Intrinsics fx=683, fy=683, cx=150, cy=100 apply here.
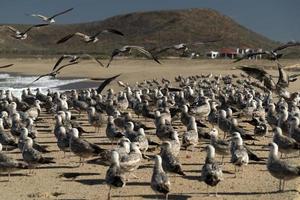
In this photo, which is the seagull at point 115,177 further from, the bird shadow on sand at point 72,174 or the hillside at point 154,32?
the hillside at point 154,32

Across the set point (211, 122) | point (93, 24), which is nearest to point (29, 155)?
point (211, 122)

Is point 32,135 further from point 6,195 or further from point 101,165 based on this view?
point 6,195

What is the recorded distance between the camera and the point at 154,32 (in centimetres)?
16488

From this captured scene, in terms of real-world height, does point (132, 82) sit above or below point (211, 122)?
below

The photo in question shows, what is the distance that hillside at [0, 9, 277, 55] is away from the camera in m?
152

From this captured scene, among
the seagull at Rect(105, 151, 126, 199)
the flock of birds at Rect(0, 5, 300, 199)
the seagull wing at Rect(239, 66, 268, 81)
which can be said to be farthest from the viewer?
the seagull wing at Rect(239, 66, 268, 81)

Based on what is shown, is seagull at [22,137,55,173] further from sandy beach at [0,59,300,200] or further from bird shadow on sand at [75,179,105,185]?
bird shadow on sand at [75,179,105,185]

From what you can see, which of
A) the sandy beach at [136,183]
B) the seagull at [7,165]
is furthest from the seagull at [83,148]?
the seagull at [7,165]

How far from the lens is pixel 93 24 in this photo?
179 meters

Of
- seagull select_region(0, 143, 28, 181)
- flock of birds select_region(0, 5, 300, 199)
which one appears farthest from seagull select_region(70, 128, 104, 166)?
seagull select_region(0, 143, 28, 181)

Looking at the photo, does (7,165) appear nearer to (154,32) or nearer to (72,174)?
(72,174)

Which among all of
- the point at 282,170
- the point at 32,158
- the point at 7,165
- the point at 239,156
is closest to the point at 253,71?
the point at 239,156

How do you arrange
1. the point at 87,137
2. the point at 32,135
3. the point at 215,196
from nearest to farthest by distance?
the point at 215,196, the point at 32,135, the point at 87,137

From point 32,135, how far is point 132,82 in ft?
108
